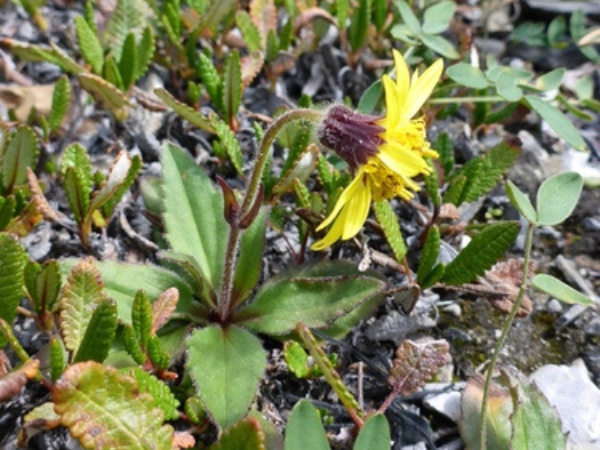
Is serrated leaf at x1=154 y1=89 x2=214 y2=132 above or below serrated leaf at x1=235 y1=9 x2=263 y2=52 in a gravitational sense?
below

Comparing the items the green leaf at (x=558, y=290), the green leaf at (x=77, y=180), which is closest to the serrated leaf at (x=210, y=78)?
the green leaf at (x=77, y=180)

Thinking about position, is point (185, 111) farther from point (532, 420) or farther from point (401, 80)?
point (532, 420)

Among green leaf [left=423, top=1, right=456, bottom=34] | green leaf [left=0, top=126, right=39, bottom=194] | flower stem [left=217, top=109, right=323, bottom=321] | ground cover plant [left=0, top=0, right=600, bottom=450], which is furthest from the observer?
green leaf [left=423, top=1, right=456, bottom=34]

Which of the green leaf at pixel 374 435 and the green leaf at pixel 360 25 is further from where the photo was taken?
the green leaf at pixel 360 25

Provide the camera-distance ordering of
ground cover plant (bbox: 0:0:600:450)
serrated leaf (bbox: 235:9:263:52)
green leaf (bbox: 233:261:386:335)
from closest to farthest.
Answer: ground cover plant (bbox: 0:0:600:450) < green leaf (bbox: 233:261:386:335) < serrated leaf (bbox: 235:9:263:52)

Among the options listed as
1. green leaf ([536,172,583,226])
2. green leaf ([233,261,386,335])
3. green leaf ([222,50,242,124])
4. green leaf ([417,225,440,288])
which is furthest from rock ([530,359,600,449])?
green leaf ([222,50,242,124])

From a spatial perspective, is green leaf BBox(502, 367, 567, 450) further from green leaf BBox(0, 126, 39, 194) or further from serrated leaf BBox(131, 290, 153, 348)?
green leaf BBox(0, 126, 39, 194)

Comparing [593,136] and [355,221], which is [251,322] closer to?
[355,221]

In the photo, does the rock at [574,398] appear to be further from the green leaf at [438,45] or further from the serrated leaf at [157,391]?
the green leaf at [438,45]
